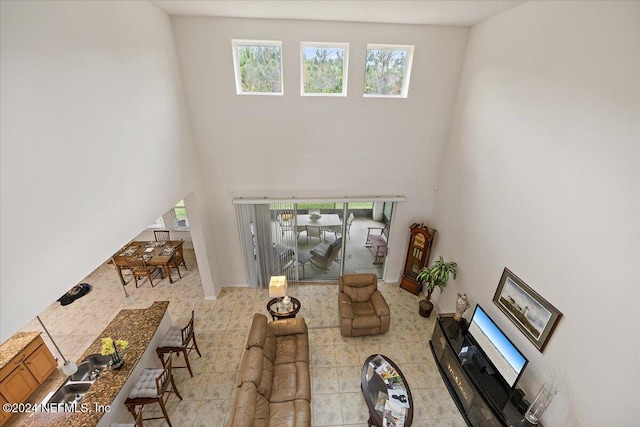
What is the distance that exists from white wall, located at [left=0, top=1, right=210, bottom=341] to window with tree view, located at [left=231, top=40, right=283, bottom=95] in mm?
1320

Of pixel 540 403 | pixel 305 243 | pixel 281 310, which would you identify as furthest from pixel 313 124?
pixel 540 403

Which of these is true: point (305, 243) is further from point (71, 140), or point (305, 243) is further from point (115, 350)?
point (71, 140)

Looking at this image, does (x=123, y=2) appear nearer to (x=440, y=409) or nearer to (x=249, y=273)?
(x=249, y=273)

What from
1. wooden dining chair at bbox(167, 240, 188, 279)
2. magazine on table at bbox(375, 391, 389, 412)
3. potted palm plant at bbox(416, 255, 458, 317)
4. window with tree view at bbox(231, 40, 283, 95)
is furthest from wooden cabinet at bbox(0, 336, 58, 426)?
potted palm plant at bbox(416, 255, 458, 317)

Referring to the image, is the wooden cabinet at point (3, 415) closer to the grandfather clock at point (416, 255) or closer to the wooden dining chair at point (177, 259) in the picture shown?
the wooden dining chair at point (177, 259)

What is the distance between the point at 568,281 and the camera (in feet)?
9.56

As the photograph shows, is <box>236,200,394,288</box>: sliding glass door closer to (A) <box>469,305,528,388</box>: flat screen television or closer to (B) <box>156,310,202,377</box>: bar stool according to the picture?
(B) <box>156,310,202,377</box>: bar stool

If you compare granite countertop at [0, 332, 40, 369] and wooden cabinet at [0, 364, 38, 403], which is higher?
granite countertop at [0, 332, 40, 369]

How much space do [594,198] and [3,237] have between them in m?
5.16

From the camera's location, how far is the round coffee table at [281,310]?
5.19 metres

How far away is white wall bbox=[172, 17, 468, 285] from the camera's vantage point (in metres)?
4.59

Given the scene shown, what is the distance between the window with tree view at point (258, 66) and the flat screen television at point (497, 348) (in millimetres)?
5186

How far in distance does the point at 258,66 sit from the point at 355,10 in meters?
1.93

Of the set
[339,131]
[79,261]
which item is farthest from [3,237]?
[339,131]
